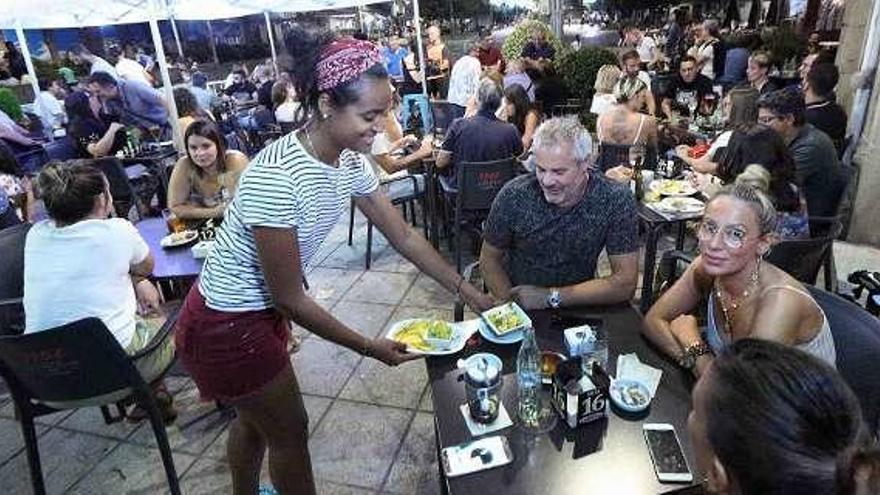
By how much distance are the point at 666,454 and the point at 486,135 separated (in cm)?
361

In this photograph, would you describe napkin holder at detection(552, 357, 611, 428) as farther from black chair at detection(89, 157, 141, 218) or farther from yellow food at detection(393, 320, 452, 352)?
black chair at detection(89, 157, 141, 218)

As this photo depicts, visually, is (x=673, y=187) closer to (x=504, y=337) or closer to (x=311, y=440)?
(x=504, y=337)

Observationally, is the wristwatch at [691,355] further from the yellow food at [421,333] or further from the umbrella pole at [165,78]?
the umbrella pole at [165,78]

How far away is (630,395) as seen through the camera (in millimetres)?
1615

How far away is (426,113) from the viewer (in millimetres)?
7203

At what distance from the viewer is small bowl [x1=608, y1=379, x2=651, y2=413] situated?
1566 millimetres

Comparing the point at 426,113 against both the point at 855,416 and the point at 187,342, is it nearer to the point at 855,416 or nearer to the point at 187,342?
the point at 187,342

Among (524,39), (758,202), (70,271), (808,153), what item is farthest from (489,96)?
(524,39)

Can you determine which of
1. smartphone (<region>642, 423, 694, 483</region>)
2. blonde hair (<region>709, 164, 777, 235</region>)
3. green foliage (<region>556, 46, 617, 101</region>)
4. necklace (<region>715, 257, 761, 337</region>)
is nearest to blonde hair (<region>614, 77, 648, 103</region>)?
green foliage (<region>556, 46, 617, 101</region>)

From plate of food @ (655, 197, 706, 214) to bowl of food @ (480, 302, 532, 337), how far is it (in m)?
2.04

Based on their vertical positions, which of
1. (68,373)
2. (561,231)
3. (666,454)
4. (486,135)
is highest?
(486,135)

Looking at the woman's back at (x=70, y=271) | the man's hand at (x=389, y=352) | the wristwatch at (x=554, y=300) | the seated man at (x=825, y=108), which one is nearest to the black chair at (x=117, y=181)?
the woman's back at (x=70, y=271)

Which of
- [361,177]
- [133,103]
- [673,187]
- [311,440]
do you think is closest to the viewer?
[361,177]

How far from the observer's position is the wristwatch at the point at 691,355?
1.78m
